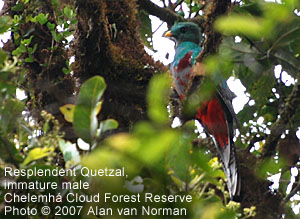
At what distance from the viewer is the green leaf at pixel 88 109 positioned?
Answer: 4.36 ft

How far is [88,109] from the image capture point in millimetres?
1330

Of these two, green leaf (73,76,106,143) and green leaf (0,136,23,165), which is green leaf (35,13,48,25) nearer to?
green leaf (0,136,23,165)

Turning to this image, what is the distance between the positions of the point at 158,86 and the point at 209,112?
10.1ft

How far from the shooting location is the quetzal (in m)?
3.57

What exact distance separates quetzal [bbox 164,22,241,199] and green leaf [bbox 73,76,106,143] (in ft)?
6.62

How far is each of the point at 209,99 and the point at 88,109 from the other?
2.38 m

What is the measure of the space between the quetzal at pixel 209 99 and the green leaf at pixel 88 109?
2.02 metres

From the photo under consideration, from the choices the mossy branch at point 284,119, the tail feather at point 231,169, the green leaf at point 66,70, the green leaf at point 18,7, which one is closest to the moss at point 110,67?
the green leaf at point 66,70

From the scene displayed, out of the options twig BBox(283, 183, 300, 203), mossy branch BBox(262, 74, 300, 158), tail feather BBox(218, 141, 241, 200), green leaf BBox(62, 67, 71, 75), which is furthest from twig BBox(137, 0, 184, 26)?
twig BBox(283, 183, 300, 203)

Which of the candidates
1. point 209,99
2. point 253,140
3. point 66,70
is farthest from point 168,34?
point 66,70

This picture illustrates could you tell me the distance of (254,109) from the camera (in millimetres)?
3281

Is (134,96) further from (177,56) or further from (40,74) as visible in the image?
(177,56)

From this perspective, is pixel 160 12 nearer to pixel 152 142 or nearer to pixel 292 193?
pixel 292 193

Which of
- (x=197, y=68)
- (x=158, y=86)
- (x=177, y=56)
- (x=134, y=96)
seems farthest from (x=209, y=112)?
(x=158, y=86)
